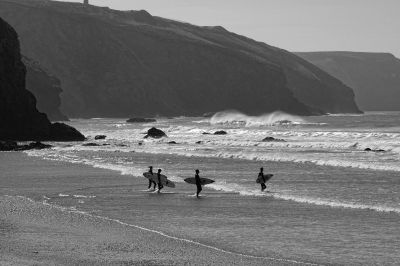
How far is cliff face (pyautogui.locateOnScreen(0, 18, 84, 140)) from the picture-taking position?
93.2 meters

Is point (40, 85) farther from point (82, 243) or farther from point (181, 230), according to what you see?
point (82, 243)

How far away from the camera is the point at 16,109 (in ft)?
310

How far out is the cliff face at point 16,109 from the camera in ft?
306

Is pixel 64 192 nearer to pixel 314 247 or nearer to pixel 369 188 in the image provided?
pixel 369 188

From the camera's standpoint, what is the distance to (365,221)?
2494cm

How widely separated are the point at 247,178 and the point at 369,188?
8.23m

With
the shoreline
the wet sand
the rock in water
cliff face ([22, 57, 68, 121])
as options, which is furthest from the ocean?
cliff face ([22, 57, 68, 121])

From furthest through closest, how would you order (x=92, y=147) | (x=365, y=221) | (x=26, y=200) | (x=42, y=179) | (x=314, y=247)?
(x=92, y=147) → (x=42, y=179) → (x=26, y=200) → (x=365, y=221) → (x=314, y=247)

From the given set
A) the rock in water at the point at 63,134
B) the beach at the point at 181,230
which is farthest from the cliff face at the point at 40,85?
the beach at the point at 181,230

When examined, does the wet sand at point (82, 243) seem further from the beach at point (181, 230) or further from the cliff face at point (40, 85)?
the cliff face at point (40, 85)

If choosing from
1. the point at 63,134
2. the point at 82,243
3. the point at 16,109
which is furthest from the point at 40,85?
the point at 82,243

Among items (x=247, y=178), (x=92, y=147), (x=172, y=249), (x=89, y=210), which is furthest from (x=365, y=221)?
(x=92, y=147)

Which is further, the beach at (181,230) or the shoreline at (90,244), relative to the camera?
the beach at (181,230)

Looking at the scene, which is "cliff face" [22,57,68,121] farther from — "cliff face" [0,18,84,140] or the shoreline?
the shoreline
